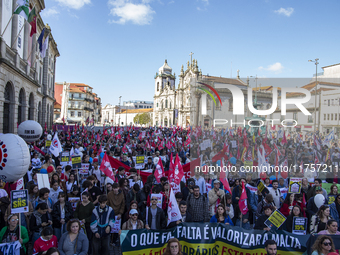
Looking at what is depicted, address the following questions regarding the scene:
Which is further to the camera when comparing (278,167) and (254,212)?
(278,167)

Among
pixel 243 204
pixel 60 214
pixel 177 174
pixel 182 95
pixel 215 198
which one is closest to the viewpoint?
pixel 60 214

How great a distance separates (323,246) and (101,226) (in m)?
3.77

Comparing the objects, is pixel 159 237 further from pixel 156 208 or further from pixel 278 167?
pixel 278 167

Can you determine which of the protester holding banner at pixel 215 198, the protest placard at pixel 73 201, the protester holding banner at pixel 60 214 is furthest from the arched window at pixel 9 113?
the protester holding banner at pixel 215 198

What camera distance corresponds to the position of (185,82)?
245ft

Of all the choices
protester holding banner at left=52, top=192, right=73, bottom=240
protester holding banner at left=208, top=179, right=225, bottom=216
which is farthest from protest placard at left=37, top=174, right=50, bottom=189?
protester holding banner at left=208, top=179, right=225, bottom=216

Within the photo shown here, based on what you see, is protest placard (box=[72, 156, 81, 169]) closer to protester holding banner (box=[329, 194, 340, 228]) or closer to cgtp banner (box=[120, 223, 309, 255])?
cgtp banner (box=[120, 223, 309, 255])

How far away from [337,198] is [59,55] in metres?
40.4

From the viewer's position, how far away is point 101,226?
17.5 ft

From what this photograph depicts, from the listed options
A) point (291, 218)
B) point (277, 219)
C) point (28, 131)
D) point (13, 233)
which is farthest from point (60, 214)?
point (28, 131)

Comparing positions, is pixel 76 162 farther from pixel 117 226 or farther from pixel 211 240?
pixel 211 240

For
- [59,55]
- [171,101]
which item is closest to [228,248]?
[59,55]

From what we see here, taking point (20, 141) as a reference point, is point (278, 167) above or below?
below

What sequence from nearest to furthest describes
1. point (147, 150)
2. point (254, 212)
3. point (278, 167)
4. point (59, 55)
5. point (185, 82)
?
point (254, 212) < point (278, 167) < point (147, 150) < point (59, 55) < point (185, 82)
